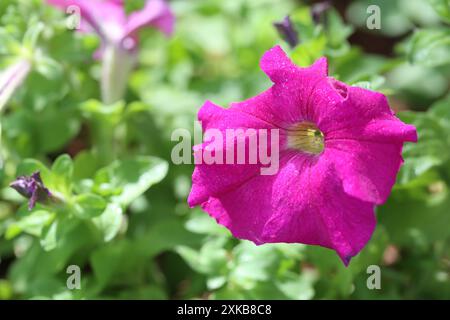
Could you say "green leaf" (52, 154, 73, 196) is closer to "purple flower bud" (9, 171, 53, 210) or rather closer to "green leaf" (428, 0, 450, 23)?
"purple flower bud" (9, 171, 53, 210)

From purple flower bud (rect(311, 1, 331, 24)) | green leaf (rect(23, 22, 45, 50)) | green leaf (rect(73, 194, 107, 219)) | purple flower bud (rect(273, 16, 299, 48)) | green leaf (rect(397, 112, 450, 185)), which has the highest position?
purple flower bud (rect(311, 1, 331, 24))

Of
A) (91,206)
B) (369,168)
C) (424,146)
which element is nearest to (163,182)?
(91,206)

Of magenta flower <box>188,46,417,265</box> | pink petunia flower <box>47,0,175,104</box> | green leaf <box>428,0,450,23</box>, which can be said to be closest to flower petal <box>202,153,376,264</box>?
magenta flower <box>188,46,417,265</box>

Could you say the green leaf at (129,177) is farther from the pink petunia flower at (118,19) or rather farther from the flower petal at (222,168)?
the pink petunia flower at (118,19)

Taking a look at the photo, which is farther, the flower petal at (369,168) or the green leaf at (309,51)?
the green leaf at (309,51)

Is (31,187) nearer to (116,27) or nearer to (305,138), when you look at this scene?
(305,138)

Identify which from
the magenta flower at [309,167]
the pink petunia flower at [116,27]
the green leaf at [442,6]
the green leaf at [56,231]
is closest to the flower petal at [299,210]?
the magenta flower at [309,167]
